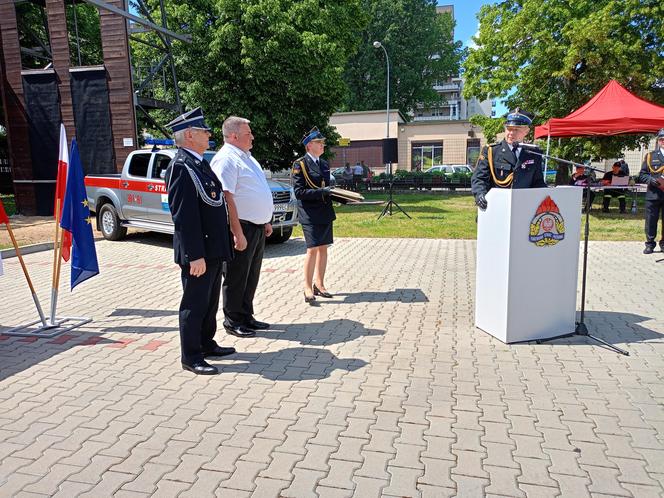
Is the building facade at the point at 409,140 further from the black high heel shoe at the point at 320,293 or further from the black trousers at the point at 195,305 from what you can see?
the black trousers at the point at 195,305

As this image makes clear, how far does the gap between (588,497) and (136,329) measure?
15.0 feet

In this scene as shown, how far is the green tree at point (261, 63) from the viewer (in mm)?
17328

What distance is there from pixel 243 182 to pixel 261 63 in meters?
13.9

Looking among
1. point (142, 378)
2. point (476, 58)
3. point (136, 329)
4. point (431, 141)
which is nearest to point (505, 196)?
point (142, 378)

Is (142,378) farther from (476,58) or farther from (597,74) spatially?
(476,58)

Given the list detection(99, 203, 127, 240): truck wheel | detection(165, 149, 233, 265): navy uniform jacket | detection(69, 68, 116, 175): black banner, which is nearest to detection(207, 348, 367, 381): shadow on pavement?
detection(165, 149, 233, 265): navy uniform jacket

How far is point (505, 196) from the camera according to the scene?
4.68 metres

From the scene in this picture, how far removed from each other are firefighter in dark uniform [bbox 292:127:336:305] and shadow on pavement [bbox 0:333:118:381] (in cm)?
249

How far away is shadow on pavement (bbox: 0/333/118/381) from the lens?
4609 millimetres

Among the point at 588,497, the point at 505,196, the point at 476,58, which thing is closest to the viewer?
the point at 588,497

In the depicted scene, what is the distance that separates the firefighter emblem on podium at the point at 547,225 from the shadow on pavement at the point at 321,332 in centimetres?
181

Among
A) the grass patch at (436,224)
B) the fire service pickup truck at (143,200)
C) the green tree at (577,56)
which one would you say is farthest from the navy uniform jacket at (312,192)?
the green tree at (577,56)

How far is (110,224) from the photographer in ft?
39.2

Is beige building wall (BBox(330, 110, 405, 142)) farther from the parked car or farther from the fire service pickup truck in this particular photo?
the fire service pickup truck
